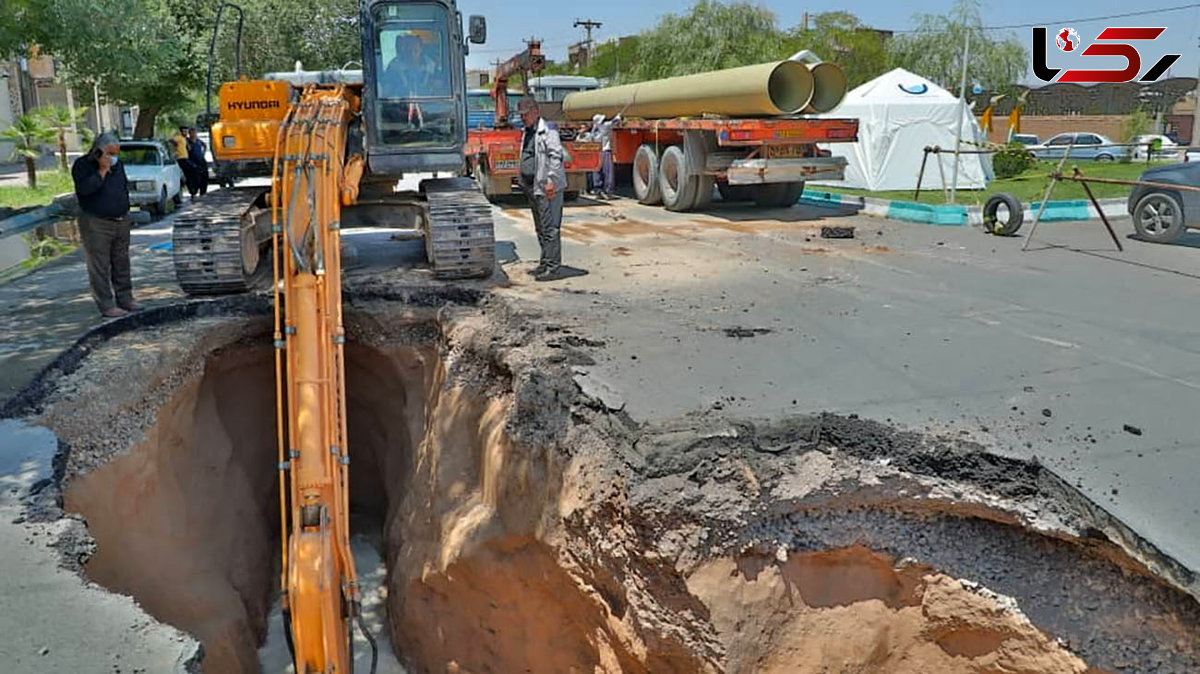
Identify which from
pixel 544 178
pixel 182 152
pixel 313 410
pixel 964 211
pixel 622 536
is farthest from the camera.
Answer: pixel 182 152

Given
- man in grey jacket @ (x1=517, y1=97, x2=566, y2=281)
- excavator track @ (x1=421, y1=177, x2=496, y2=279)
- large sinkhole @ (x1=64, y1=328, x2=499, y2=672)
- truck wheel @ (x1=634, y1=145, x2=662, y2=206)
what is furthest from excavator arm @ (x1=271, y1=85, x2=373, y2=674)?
truck wheel @ (x1=634, y1=145, x2=662, y2=206)

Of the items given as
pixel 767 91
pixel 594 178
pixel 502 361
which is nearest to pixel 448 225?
pixel 502 361

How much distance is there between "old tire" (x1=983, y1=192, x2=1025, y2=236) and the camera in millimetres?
12242

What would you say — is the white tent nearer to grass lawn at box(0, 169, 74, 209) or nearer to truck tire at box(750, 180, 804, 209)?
truck tire at box(750, 180, 804, 209)

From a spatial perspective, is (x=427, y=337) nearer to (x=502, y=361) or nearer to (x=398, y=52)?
(x=502, y=361)

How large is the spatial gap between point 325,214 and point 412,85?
2874 mm

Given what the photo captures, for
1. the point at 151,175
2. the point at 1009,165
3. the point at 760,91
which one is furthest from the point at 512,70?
the point at 1009,165

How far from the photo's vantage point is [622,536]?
4.62 m

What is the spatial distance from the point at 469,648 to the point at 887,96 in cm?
1684

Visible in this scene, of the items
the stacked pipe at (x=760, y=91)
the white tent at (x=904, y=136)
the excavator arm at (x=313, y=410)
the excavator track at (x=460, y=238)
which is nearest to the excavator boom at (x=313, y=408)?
the excavator arm at (x=313, y=410)

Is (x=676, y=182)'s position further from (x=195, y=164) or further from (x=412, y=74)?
(x=195, y=164)

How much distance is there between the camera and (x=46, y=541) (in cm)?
439

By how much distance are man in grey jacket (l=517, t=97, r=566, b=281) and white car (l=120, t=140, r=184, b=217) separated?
10.4 m

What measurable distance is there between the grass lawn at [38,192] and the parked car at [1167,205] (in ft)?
64.4
